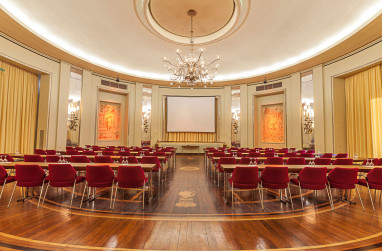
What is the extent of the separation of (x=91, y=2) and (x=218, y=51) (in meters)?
5.80

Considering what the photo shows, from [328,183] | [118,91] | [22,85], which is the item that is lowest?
[328,183]

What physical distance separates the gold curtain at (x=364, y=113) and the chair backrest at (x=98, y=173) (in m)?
9.68

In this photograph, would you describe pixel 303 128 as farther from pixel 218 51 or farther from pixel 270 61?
pixel 218 51

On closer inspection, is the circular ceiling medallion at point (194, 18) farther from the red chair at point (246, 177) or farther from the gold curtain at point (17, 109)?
the gold curtain at point (17, 109)

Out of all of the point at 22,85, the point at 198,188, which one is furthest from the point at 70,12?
the point at 198,188

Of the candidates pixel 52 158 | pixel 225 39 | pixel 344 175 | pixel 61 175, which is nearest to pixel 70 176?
pixel 61 175

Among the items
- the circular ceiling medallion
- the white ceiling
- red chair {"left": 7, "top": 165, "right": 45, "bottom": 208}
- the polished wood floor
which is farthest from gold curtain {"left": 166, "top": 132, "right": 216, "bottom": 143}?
red chair {"left": 7, "top": 165, "right": 45, "bottom": 208}

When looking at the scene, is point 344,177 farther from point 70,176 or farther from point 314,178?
point 70,176

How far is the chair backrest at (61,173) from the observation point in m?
3.56

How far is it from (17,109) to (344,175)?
451 inches

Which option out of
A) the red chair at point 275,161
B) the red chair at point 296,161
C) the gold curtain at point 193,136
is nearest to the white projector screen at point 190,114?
the gold curtain at point 193,136

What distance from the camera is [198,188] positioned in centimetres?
501

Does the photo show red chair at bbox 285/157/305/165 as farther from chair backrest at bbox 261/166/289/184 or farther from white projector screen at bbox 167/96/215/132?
white projector screen at bbox 167/96/215/132

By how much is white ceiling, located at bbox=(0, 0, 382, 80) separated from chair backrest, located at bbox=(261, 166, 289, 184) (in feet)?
17.4
